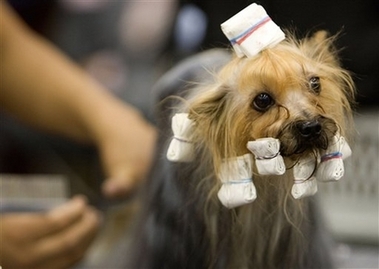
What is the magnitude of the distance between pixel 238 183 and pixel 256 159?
1.0 inches

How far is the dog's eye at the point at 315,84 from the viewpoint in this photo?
25.1 inches

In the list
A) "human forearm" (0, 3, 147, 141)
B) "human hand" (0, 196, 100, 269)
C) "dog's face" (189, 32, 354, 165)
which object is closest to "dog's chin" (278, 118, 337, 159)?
"dog's face" (189, 32, 354, 165)

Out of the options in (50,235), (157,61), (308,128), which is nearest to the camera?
(308,128)

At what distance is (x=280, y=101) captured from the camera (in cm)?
62

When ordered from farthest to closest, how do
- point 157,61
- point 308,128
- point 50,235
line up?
point 157,61, point 50,235, point 308,128

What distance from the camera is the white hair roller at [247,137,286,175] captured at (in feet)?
2.00

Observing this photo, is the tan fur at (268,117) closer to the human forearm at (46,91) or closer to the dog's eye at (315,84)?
the dog's eye at (315,84)

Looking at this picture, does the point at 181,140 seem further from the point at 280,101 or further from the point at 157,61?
the point at 157,61

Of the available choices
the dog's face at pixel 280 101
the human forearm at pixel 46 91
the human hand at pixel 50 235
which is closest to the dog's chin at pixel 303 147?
the dog's face at pixel 280 101

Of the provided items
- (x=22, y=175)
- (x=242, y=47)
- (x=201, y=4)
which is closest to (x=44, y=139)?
(x=22, y=175)

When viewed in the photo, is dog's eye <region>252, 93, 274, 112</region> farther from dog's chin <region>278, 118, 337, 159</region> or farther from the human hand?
the human hand

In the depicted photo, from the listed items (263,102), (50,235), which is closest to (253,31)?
(263,102)

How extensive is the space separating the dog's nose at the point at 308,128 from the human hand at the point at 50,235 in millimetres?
430

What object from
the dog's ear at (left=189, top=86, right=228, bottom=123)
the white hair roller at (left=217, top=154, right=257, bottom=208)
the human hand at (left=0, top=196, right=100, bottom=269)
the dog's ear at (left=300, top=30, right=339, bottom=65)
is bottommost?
the human hand at (left=0, top=196, right=100, bottom=269)
